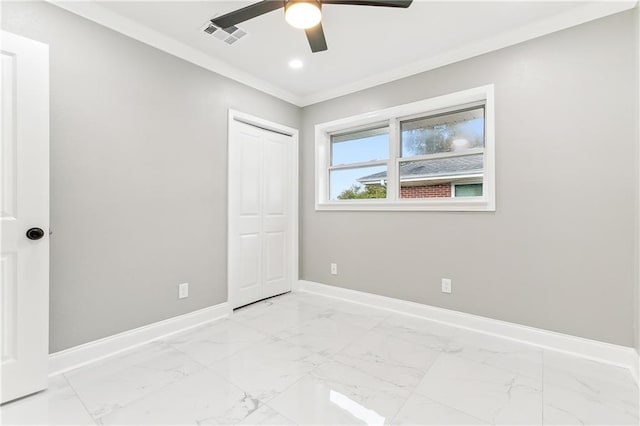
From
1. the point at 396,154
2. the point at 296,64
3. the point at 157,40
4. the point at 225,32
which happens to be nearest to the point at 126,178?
the point at 157,40

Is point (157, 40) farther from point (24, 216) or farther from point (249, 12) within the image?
point (24, 216)

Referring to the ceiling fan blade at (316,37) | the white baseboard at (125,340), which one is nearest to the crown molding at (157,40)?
the ceiling fan blade at (316,37)

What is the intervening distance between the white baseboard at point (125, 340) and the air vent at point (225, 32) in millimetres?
2485

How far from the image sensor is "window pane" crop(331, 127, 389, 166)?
3477mm

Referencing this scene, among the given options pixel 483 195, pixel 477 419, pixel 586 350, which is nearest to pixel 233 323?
pixel 477 419

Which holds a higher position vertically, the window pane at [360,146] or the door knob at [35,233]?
the window pane at [360,146]

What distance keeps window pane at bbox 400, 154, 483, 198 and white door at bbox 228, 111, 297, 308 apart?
57.6 inches

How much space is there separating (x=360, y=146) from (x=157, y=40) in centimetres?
231

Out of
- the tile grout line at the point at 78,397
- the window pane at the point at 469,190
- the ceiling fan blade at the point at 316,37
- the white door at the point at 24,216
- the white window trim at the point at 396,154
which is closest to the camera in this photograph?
the tile grout line at the point at 78,397

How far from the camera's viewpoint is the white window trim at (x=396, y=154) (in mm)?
2602

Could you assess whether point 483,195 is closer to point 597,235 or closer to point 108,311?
point 597,235

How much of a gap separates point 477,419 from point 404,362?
2.02 ft

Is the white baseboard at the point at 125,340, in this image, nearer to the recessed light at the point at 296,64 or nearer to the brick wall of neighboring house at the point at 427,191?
the brick wall of neighboring house at the point at 427,191

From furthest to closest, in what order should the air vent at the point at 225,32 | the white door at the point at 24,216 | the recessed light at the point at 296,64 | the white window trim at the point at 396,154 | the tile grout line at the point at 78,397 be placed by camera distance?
the recessed light at the point at 296,64 → the white window trim at the point at 396,154 → the air vent at the point at 225,32 → the white door at the point at 24,216 → the tile grout line at the point at 78,397
